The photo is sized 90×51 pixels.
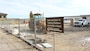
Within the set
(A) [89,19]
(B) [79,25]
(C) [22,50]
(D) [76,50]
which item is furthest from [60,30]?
(A) [89,19]

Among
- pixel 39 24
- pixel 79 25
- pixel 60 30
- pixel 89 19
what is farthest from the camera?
pixel 89 19

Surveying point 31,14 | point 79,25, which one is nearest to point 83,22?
point 79,25

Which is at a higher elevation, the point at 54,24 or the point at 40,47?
the point at 54,24

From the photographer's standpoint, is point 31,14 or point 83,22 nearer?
point 31,14

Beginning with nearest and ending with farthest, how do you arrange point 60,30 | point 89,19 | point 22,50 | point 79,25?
point 22,50
point 60,30
point 79,25
point 89,19

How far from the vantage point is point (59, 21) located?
38.8ft

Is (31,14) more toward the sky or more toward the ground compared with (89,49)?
more toward the sky

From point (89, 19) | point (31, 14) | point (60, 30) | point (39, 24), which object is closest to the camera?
point (60, 30)

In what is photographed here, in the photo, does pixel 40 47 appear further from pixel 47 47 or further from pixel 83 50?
pixel 83 50

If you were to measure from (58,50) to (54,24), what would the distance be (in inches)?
67.8

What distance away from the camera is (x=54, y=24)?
475 inches

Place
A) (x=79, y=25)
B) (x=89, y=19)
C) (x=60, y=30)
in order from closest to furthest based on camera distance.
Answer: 1. (x=60, y=30)
2. (x=79, y=25)
3. (x=89, y=19)

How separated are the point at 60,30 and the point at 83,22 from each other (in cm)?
3206

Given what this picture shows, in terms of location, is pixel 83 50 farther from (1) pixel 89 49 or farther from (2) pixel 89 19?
(2) pixel 89 19
